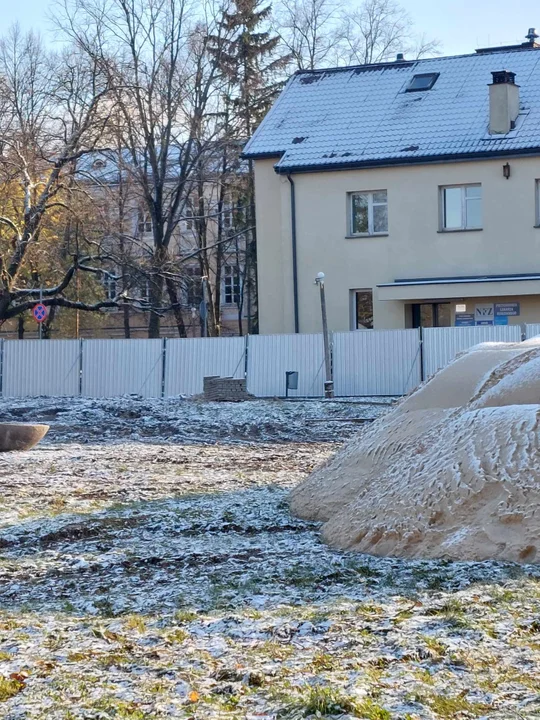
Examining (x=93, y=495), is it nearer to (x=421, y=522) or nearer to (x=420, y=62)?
(x=421, y=522)

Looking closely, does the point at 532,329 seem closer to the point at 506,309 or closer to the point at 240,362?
the point at 506,309

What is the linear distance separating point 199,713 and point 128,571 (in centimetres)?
316

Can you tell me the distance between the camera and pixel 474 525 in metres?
7.41

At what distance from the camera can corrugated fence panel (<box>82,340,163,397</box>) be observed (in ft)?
101

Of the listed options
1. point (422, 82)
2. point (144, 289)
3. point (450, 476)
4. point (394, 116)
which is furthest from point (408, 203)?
point (450, 476)

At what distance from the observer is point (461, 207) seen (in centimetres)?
3212

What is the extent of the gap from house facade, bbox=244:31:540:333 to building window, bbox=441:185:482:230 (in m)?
0.03

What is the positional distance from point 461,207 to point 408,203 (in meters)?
1.48

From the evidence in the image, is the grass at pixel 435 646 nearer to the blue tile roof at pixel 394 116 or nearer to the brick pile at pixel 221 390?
the brick pile at pixel 221 390

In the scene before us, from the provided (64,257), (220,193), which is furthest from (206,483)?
(220,193)

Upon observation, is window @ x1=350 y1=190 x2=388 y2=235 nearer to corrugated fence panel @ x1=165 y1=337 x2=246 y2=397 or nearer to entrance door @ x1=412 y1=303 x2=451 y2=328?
entrance door @ x1=412 y1=303 x2=451 y2=328

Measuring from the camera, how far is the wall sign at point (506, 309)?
3125 cm

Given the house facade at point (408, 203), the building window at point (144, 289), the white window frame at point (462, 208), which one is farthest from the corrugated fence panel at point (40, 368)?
the white window frame at point (462, 208)

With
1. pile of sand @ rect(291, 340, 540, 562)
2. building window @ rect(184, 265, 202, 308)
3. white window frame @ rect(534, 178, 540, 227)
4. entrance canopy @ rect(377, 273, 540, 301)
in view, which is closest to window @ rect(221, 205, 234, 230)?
building window @ rect(184, 265, 202, 308)
